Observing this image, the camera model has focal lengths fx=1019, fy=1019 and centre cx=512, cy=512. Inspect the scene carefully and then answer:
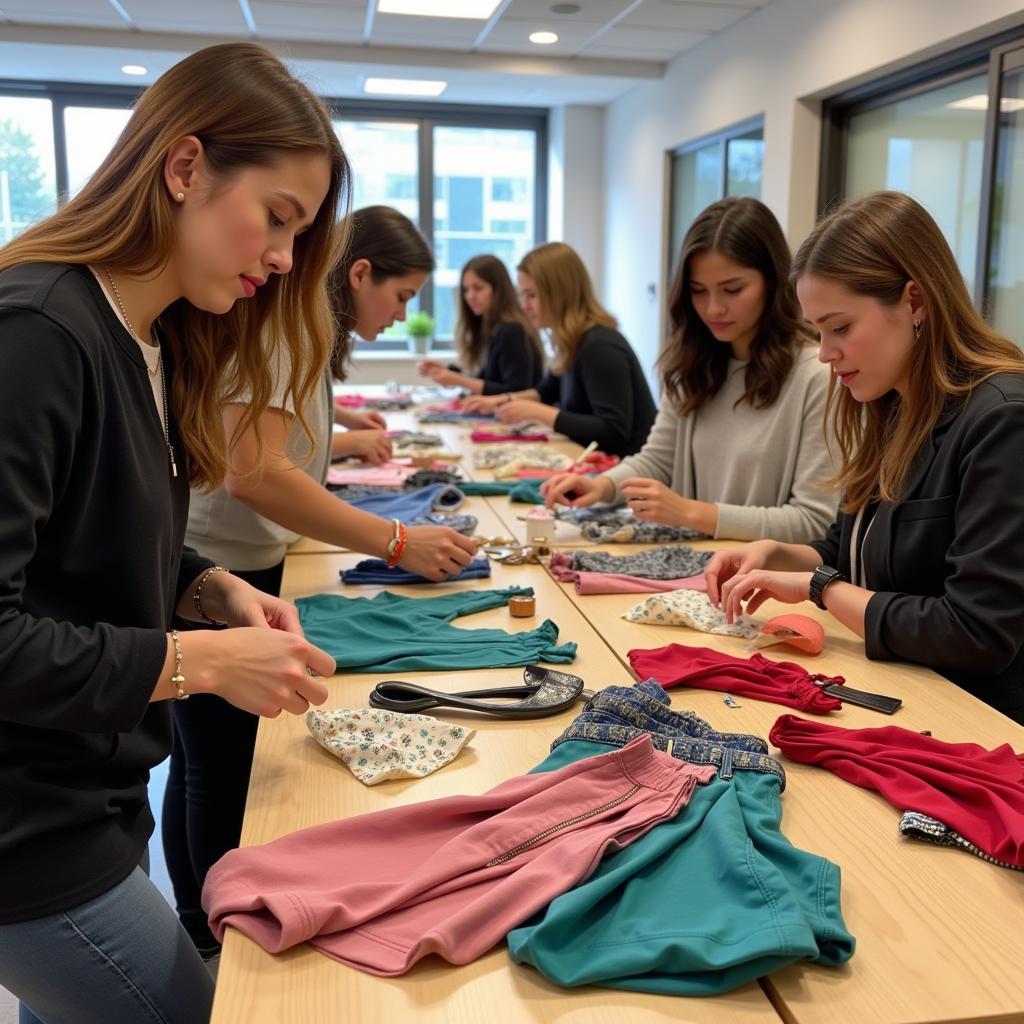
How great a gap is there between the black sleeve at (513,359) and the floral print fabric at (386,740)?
4.17 metres

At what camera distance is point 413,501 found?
281cm

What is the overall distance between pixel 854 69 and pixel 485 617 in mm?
4017

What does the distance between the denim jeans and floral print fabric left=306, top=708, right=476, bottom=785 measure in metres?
0.27

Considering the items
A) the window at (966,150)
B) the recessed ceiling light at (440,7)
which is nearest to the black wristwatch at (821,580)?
the window at (966,150)

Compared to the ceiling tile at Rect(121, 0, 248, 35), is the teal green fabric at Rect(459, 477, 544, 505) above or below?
below

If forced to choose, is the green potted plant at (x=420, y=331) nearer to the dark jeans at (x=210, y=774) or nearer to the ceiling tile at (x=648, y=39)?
the ceiling tile at (x=648, y=39)

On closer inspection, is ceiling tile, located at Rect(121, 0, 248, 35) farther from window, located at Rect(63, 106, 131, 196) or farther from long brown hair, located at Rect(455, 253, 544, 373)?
long brown hair, located at Rect(455, 253, 544, 373)

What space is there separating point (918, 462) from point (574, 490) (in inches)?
44.2

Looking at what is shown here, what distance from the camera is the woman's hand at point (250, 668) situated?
3.30 ft

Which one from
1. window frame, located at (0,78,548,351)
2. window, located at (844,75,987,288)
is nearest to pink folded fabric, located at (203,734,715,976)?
window, located at (844,75,987,288)

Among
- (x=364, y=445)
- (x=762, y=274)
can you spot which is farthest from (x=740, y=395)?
(x=364, y=445)

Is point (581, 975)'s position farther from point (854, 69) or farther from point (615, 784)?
point (854, 69)

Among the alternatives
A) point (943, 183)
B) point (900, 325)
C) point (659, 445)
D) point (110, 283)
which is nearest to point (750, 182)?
point (943, 183)

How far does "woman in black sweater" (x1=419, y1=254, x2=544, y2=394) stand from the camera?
5363 mm
